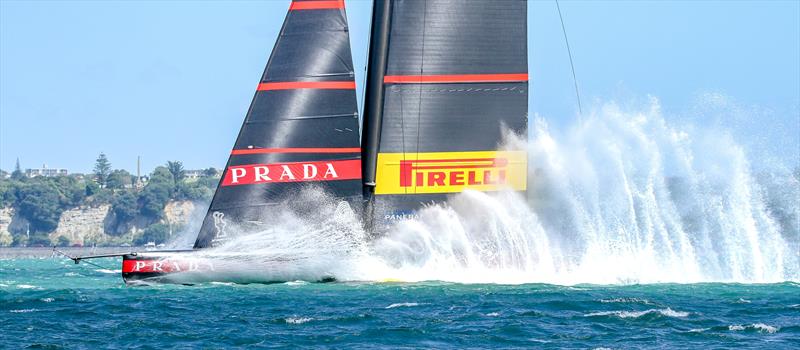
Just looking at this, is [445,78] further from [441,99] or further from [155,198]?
[155,198]

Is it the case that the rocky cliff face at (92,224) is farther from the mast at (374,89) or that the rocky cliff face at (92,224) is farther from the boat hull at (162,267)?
the boat hull at (162,267)

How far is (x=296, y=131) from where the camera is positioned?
1282 inches

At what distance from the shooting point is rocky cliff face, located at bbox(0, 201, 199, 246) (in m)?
180

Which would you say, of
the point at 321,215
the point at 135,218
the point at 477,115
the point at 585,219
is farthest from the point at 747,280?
the point at 135,218

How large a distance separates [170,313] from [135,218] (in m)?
163

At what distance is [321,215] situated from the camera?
107 ft

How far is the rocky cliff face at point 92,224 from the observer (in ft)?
591

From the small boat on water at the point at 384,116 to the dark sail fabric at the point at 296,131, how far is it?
0.08ft

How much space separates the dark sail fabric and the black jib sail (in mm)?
898

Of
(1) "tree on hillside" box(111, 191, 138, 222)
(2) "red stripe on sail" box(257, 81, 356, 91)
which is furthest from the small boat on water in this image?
(1) "tree on hillside" box(111, 191, 138, 222)

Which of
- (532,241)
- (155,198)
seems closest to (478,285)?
(532,241)

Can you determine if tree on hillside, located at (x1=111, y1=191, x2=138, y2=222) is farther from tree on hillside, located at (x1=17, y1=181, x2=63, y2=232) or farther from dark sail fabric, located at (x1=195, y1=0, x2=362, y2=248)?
dark sail fabric, located at (x1=195, y1=0, x2=362, y2=248)

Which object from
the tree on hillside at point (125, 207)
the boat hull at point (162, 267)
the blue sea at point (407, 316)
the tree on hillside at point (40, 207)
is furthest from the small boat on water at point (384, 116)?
the tree on hillside at point (40, 207)

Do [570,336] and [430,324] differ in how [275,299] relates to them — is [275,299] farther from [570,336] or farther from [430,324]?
[570,336]
